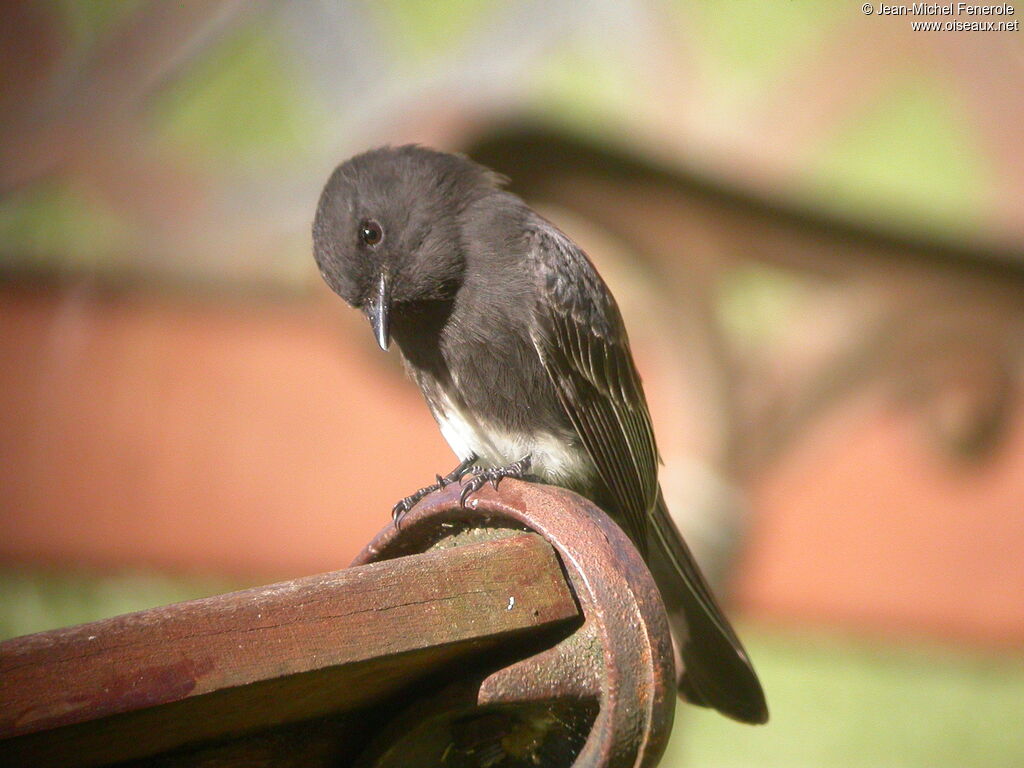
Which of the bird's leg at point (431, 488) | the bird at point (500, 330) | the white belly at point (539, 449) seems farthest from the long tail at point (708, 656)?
the bird's leg at point (431, 488)

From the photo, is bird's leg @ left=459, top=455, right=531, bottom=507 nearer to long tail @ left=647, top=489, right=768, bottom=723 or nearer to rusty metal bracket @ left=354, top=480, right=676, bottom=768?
rusty metal bracket @ left=354, top=480, right=676, bottom=768

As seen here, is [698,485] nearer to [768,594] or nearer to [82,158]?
[768,594]

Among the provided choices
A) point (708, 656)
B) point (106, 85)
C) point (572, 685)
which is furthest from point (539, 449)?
point (106, 85)

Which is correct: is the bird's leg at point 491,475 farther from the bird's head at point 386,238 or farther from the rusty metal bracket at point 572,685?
the bird's head at point 386,238

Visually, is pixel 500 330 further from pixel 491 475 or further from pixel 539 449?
pixel 491 475

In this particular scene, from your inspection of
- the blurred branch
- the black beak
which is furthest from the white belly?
the blurred branch

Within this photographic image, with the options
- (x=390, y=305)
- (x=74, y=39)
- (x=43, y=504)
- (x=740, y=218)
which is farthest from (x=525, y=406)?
(x=74, y=39)
